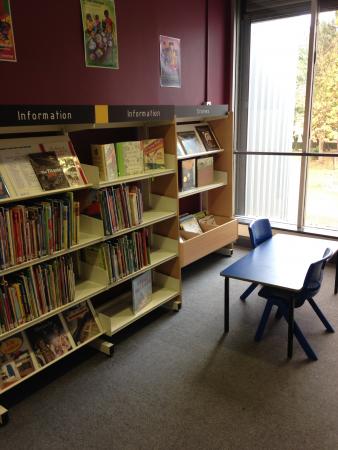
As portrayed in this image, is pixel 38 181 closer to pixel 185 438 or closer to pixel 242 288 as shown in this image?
pixel 185 438

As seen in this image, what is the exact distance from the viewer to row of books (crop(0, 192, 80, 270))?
208 centimetres

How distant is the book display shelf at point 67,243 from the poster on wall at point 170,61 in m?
0.73

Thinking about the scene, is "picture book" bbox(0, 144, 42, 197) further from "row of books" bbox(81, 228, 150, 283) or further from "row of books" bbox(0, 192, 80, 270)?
"row of books" bbox(81, 228, 150, 283)

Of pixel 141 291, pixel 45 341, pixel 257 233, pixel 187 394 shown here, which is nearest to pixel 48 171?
pixel 45 341

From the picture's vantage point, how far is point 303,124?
426 centimetres

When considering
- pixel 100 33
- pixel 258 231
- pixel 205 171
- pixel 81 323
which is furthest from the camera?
pixel 205 171

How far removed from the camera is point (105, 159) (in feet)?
8.41

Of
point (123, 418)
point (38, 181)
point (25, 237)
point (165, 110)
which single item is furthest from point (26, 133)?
point (123, 418)

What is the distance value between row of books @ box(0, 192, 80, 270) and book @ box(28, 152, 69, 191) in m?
0.09

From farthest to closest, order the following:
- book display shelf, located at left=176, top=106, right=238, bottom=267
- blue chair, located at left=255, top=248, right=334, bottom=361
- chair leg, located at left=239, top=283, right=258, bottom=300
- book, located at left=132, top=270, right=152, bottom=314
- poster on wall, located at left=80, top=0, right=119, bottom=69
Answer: book display shelf, located at left=176, top=106, right=238, bottom=267 → chair leg, located at left=239, top=283, right=258, bottom=300 → book, located at left=132, top=270, right=152, bottom=314 → poster on wall, located at left=80, top=0, right=119, bottom=69 → blue chair, located at left=255, top=248, right=334, bottom=361

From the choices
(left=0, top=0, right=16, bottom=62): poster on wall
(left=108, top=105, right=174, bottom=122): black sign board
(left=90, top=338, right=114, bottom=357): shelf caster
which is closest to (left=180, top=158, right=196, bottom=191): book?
(left=108, top=105, right=174, bottom=122): black sign board

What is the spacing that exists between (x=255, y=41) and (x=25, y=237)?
359cm

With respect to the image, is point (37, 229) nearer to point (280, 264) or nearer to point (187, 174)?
point (280, 264)

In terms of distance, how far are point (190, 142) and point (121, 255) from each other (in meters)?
1.50
